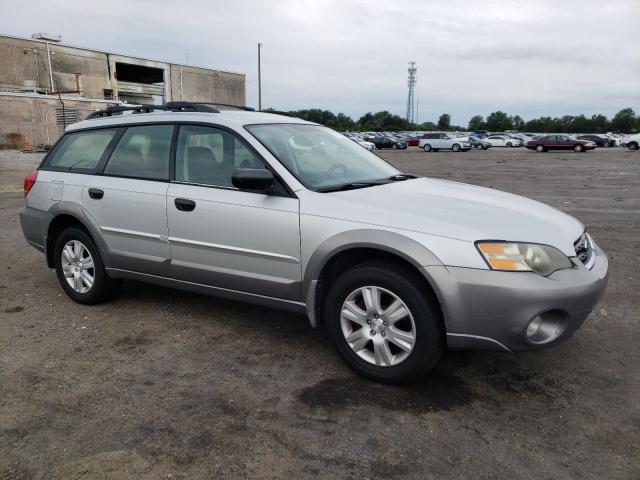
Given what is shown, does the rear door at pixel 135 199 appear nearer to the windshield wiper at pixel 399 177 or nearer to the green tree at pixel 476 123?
the windshield wiper at pixel 399 177

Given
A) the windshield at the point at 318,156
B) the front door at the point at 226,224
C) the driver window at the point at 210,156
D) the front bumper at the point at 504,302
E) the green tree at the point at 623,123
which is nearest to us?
the front bumper at the point at 504,302

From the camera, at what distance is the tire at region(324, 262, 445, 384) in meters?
3.08

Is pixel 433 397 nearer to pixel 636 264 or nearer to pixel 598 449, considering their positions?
pixel 598 449

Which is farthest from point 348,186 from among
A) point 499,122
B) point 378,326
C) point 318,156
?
point 499,122

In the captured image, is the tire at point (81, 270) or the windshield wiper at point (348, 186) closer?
the windshield wiper at point (348, 186)

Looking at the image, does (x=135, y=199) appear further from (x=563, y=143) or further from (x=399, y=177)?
(x=563, y=143)

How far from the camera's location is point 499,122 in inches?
4444

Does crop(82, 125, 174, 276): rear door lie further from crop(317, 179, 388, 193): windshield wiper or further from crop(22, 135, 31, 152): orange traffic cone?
crop(22, 135, 31, 152): orange traffic cone

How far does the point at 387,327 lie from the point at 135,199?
233 cm

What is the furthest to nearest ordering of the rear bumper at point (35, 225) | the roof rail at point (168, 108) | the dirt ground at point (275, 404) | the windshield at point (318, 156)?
1. the rear bumper at point (35, 225)
2. the roof rail at point (168, 108)
3. the windshield at point (318, 156)
4. the dirt ground at point (275, 404)

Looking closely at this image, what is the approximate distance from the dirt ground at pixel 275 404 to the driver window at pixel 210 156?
3.97 feet

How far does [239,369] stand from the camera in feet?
11.7

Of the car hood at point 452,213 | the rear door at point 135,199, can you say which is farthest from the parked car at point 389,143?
the car hood at point 452,213

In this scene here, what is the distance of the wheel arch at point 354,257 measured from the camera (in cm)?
306
